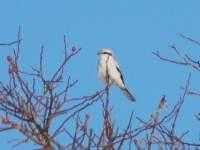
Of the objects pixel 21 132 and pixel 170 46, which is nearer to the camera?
pixel 21 132

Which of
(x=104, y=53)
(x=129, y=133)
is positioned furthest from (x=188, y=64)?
(x=104, y=53)

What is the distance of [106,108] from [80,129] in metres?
0.26

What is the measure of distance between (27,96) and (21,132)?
0.27 meters

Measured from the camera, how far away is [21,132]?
9.68 feet

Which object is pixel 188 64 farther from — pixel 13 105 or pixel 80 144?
pixel 13 105

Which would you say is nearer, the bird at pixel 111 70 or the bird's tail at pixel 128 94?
the bird at pixel 111 70

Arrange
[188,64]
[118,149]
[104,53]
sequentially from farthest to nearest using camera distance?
[104,53]
[188,64]
[118,149]

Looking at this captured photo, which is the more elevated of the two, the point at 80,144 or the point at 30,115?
the point at 30,115

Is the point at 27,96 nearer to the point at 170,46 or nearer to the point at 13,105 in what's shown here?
the point at 13,105

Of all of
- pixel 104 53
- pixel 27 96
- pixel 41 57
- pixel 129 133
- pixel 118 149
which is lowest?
pixel 118 149

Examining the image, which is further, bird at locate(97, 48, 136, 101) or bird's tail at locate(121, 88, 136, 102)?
bird's tail at locate(121, 88, 136, 102)

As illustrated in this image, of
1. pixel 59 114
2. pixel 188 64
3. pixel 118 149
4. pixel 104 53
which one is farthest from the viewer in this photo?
pixel 104 53

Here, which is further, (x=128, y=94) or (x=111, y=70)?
(x=128, y=94)

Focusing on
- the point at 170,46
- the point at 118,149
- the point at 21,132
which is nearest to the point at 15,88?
the point at 21,132
